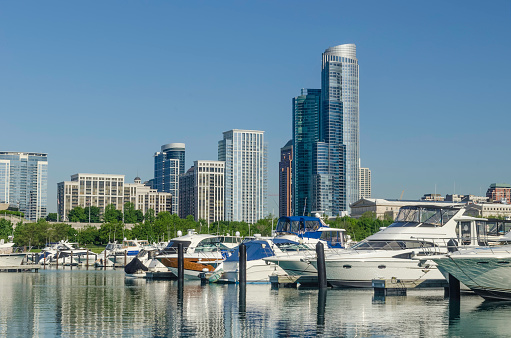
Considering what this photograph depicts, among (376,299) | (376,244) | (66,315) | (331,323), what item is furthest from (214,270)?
(331,323)

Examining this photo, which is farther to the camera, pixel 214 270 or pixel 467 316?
pixel 214 270

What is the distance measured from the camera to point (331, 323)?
3219cm

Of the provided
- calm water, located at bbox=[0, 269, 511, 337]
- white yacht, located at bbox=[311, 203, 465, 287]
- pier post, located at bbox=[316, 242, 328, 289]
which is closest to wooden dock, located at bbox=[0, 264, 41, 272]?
calm water, located at bbox=[0, 269, 511, 337]

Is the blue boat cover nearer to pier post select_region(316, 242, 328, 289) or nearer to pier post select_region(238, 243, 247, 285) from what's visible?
pier post select_region(238, 243, 247, 285)

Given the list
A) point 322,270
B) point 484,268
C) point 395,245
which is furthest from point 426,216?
point 484,268

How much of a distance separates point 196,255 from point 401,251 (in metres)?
22.4

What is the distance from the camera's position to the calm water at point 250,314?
29.9 meters

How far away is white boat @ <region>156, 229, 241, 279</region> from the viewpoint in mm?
63844

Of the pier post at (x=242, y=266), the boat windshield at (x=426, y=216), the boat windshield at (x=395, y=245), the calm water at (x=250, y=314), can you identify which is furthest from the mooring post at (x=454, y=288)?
the pier post at (x=242, y=266)

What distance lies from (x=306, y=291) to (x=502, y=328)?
19575 mm

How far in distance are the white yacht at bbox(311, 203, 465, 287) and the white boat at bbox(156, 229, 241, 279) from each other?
51.1ft

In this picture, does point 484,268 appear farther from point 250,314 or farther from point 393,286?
point 250,314

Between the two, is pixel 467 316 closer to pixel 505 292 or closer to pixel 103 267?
pixel 505 292

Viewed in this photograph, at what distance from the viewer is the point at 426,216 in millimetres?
51688
